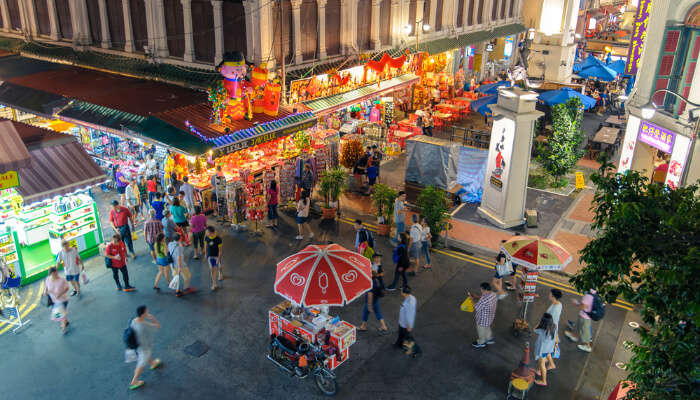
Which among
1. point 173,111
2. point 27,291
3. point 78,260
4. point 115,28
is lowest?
point 27,291

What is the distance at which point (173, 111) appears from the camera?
62.6 feet

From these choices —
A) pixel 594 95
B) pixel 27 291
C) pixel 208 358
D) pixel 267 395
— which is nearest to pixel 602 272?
pixel 267 395

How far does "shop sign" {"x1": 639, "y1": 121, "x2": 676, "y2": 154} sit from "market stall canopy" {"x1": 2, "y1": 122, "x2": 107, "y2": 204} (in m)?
16.8

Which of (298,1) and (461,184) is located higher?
(298,1)

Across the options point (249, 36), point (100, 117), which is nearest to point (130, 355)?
point (100, 117)

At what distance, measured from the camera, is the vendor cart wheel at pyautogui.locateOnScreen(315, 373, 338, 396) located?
10766mm

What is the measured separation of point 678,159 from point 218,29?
16.2 meters

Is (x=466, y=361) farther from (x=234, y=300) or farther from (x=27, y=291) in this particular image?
(x=27, y=291)

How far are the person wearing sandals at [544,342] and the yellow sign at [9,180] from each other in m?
12.5

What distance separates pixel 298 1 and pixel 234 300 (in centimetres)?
1255

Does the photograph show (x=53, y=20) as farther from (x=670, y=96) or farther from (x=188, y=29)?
(x=670, y=96)

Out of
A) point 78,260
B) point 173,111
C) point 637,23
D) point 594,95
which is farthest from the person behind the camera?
point 594,95

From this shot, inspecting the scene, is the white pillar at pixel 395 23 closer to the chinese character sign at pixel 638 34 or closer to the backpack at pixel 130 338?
the chinese character sign at pixel 638 34


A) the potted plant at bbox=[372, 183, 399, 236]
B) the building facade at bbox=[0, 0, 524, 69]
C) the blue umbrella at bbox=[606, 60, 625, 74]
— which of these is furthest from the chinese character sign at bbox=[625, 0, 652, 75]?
the potted plant at bbox=[372, 183, 399, 236]
